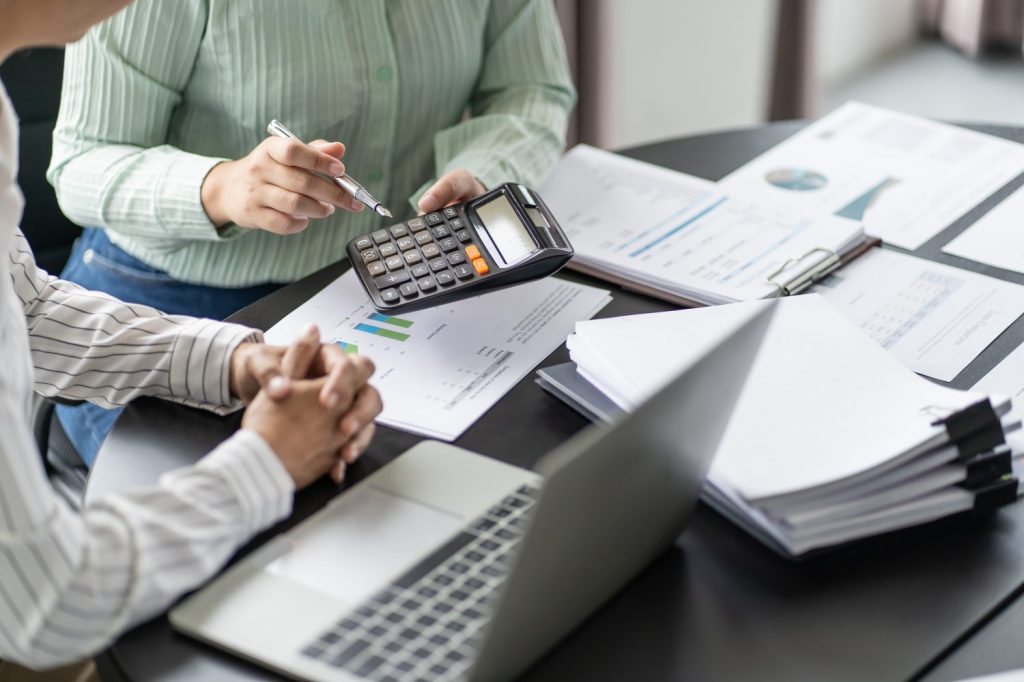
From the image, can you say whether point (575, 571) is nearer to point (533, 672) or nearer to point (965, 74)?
point (533, 672)

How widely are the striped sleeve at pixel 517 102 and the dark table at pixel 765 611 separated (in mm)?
493

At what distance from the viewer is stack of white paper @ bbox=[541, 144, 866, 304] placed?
111cm

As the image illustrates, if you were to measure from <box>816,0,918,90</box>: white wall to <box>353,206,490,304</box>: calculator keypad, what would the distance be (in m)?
2.48

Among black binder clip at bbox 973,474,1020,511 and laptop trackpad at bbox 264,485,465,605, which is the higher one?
laptop trackpad at bbox 264,485,465,605

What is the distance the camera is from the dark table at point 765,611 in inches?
27.0

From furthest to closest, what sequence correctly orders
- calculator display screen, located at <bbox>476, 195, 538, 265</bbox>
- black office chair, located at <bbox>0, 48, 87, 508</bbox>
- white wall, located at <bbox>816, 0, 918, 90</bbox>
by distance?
white wall, located at <bbox>816, 0, 918, 90</bbox>
black office chair, located at <bbox>0, 48, 87, 508</bbox>
calculator display screen, located at <bbox>476, 195, 538, 265</bbox>

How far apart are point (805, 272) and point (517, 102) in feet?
1.49

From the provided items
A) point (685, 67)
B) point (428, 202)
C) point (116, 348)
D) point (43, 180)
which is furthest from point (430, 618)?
point (685, 67)

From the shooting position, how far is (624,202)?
4.17ft

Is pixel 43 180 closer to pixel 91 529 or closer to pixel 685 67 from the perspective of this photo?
pixel 91 529

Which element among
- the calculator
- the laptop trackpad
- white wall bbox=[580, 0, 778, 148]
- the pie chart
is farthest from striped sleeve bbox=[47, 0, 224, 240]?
white wall bbox=[580, 0, 778, 148]

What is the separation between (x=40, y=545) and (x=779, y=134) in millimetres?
Answer: 1046

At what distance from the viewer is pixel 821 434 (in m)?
0.80

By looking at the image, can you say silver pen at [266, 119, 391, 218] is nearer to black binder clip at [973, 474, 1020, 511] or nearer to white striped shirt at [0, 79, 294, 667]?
white striped shirt at [0, 79, 294, 667]
